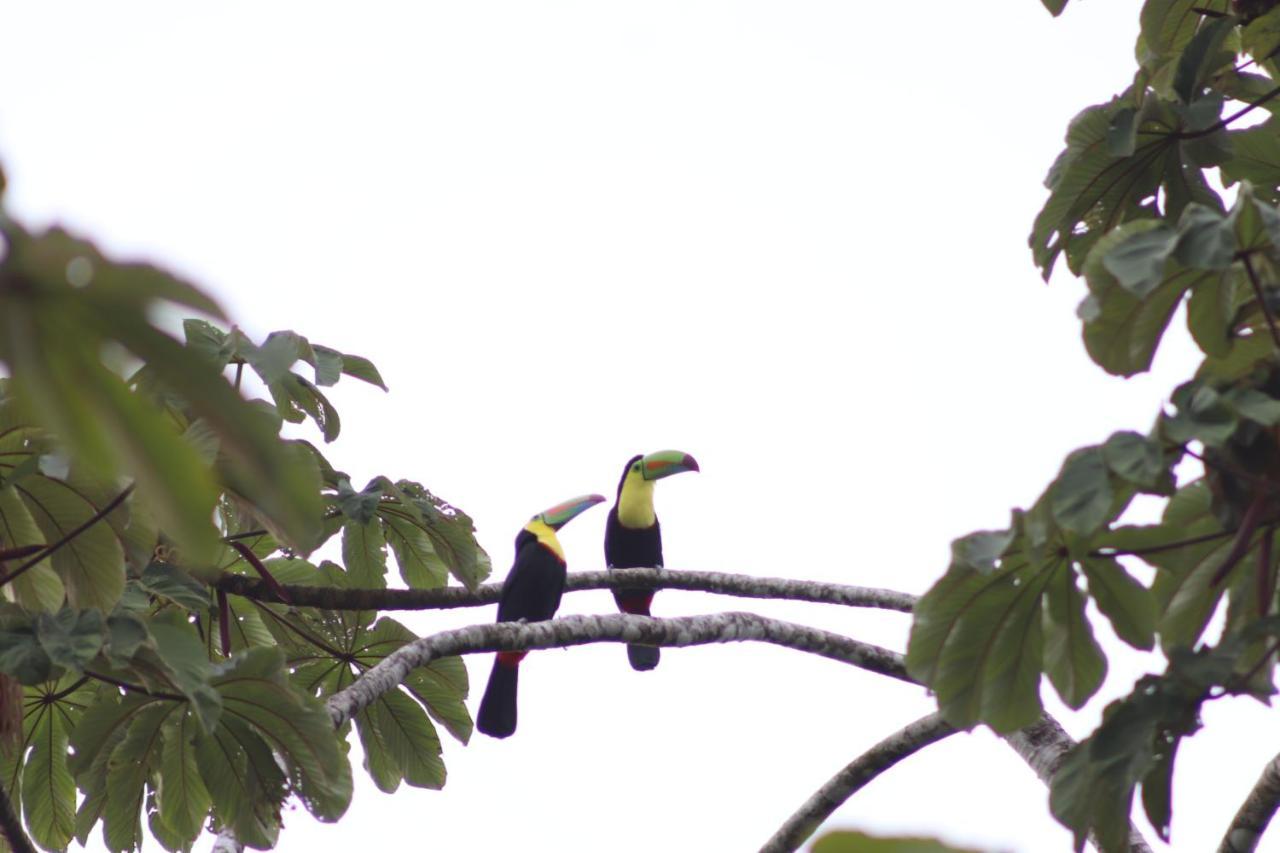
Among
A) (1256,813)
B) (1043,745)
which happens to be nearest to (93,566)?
(1043,745)

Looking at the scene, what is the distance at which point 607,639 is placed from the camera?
3.80m

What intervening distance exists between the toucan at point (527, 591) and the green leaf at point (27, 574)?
3.33 meters

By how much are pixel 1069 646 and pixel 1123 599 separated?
0.14m

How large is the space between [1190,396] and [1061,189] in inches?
56.4

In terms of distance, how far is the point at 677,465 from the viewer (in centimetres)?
A: 873

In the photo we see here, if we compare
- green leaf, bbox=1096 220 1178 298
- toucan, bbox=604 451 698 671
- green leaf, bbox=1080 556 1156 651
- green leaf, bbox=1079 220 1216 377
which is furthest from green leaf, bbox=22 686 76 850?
toucan, bbox=604 451 698 671

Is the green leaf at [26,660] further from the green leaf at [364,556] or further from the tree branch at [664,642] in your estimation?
the green leaf at [364,556]

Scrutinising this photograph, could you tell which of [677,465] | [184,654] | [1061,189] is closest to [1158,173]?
[1061,189]

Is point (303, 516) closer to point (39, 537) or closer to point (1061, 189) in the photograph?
point (39, 537)

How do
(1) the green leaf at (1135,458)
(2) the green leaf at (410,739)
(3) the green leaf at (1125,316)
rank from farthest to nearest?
(2) the green leaf at (410,739) < (3) the green leaf at (1125,316) < (1) the green leaf at (1135,458)

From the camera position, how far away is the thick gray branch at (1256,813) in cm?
316

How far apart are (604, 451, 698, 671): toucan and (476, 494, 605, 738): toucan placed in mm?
864

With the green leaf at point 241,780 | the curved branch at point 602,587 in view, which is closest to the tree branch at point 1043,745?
the curved branch at point 602,587

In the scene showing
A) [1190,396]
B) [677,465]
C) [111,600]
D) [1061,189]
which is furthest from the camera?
[677,465]
